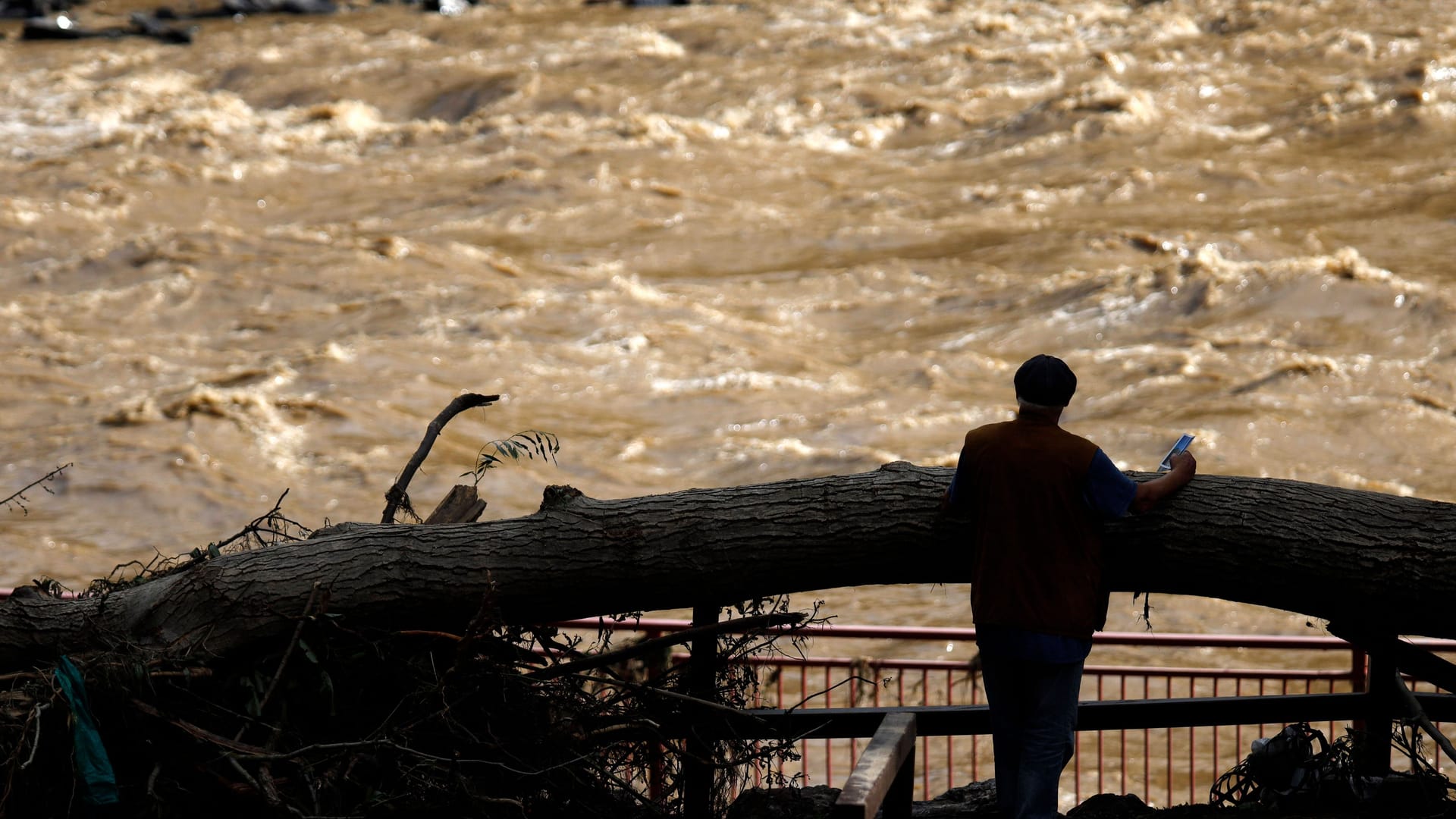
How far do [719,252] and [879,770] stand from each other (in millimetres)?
18094

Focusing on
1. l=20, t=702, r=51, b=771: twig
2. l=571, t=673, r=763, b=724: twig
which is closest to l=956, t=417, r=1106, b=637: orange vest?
l=571, t=673, r=763, b=724: twig

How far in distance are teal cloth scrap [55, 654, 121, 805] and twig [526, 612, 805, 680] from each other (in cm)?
145

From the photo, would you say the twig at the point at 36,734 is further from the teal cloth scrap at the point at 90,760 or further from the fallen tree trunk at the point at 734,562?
the fallen tree trunk at the point at 734,562

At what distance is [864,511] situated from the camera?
552cm

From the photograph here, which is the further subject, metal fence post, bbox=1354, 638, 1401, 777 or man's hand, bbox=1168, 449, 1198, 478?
metal fence post, bbox=1354, 638, 1401, 777

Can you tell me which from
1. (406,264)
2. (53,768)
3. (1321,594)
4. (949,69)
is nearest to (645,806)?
(53,768)

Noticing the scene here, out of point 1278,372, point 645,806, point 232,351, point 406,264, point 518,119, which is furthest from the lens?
point 518,119

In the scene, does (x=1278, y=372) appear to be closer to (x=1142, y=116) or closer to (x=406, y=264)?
(x=1142, y=116)

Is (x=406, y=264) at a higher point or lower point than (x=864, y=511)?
lower

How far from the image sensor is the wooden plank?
4.65 metres

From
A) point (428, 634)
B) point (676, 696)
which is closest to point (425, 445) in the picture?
point (428, 634)

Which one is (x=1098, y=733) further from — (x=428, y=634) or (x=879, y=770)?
(x=428, y=634)

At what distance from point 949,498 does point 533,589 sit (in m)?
1.56

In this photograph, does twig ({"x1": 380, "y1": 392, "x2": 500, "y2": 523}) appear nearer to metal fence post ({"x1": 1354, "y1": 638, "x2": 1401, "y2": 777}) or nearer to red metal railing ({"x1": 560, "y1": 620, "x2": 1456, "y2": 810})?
red metal railing ({"x1": 560, "y1": 620, "x2": 1456, "y2": 810})
